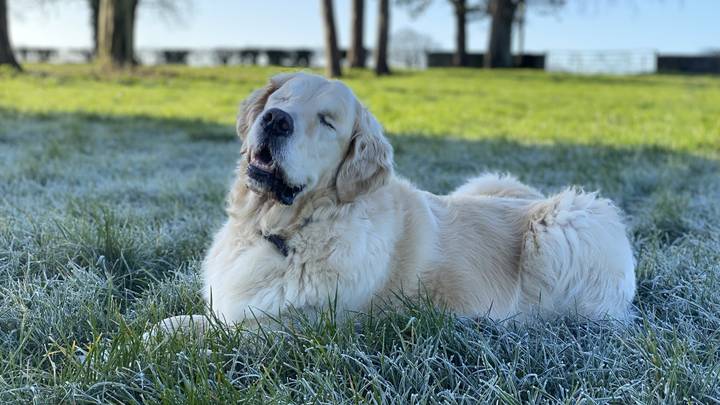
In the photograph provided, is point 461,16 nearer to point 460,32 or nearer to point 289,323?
point 460,32

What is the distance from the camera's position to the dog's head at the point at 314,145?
2.43 meters

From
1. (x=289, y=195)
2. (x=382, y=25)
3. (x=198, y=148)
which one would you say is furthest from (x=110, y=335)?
(x=382, y=25)

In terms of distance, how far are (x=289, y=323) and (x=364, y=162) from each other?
2.46ft

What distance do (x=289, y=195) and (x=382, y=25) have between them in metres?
21.8

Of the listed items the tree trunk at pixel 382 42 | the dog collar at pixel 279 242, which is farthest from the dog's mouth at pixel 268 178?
the tree trunk at pixel 382 42

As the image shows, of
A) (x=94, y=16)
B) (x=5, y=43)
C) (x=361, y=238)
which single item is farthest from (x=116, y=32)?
(x=94, y=16)

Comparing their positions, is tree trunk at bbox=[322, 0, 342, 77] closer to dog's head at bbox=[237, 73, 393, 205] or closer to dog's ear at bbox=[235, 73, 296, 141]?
dog's ear at bbox=[235, 73, 296, 141]

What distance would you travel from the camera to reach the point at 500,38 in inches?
1264

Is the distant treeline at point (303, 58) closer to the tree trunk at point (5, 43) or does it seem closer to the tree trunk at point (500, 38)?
the tree trunk at point (500, 38)

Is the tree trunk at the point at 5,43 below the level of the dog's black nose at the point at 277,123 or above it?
above

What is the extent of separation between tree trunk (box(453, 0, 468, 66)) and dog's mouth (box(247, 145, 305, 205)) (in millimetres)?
34971

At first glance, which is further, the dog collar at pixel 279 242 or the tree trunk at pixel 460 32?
the tree trunk at pixel 460 32


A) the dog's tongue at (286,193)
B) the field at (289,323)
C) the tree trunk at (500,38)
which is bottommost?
the field at (289,323)

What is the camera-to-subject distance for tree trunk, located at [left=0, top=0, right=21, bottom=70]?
699 inches
